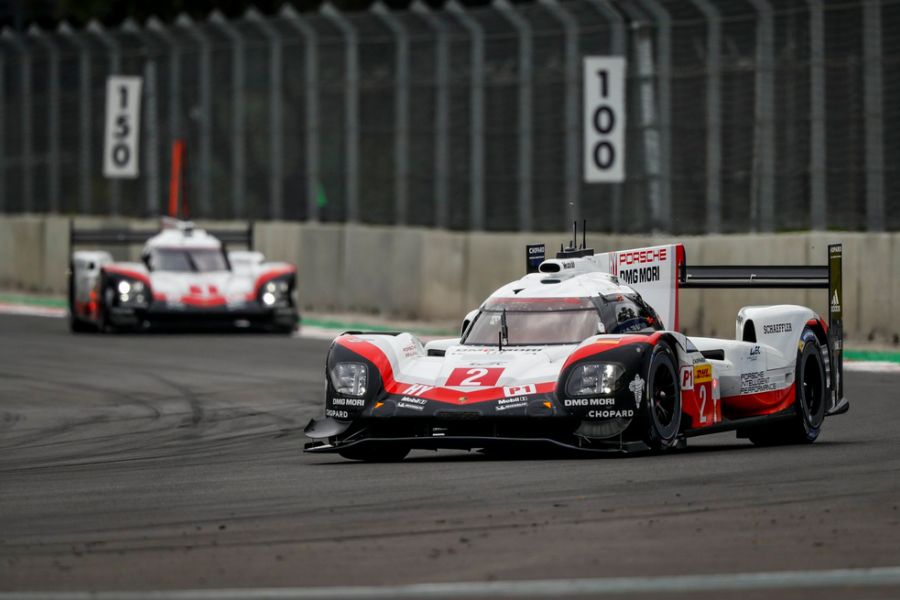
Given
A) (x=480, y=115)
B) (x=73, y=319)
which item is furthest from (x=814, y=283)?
(x=73, y=319)

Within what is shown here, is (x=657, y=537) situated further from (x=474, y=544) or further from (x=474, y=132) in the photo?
(x=474, y=132)

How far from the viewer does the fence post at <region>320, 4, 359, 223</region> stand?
97.3ft

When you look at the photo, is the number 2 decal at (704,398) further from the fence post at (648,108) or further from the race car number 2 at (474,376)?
the fence post at (648,108)

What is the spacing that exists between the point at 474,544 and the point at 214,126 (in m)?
25.5

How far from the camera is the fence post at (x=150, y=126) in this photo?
34.8 meters

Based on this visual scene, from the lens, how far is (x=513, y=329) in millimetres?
12461

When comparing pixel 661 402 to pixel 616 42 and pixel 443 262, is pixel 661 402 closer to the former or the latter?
pixel 616 42

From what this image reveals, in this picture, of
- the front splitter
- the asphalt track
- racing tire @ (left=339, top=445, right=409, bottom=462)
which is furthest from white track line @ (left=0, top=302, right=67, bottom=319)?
the front splitter

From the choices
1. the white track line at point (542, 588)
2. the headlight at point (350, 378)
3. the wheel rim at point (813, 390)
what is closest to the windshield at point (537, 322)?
the headlight at point (350, 378)

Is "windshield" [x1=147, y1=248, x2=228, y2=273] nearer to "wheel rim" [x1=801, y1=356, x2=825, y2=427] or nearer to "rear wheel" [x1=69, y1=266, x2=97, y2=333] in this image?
"rear wheel" [x1=69, y1=266, x2=97, y2=333]

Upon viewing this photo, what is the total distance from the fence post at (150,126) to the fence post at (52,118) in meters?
2.13

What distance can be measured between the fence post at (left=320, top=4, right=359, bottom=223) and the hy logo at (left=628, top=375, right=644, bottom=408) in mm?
18638

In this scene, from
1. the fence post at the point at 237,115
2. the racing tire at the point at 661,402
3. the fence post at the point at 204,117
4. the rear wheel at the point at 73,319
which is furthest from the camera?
the fence post at the point at 204,117

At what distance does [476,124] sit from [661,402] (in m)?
15.9
